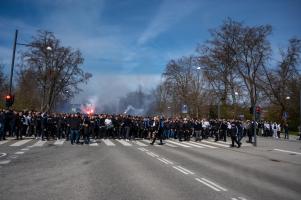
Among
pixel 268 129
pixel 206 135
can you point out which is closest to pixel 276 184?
pixel 206 135

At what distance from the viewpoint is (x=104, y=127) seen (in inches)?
1093

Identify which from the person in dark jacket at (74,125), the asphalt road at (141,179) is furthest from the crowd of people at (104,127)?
the asphalt road at (141,179)

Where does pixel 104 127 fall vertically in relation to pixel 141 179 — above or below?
above

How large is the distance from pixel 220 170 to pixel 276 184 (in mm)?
2649

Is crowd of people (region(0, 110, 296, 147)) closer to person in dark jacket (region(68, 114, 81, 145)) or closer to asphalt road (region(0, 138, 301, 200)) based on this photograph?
person in dark jacket (region(68, 114, 81, 145))

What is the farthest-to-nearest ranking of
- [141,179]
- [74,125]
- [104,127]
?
[104,127]
[74,125]
[141,179]

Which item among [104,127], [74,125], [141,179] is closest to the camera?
[141,179]

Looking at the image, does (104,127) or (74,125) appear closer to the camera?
(74,125)

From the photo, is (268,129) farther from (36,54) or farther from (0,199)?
(0,199)

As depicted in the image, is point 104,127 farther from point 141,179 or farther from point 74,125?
point 141,179

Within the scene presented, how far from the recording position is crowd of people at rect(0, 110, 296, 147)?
2305 cm

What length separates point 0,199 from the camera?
7.45m

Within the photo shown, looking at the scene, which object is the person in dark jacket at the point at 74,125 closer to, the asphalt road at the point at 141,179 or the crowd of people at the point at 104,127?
the crowd of people at the point at 104,127

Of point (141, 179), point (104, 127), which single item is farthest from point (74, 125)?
point (141, 179)
